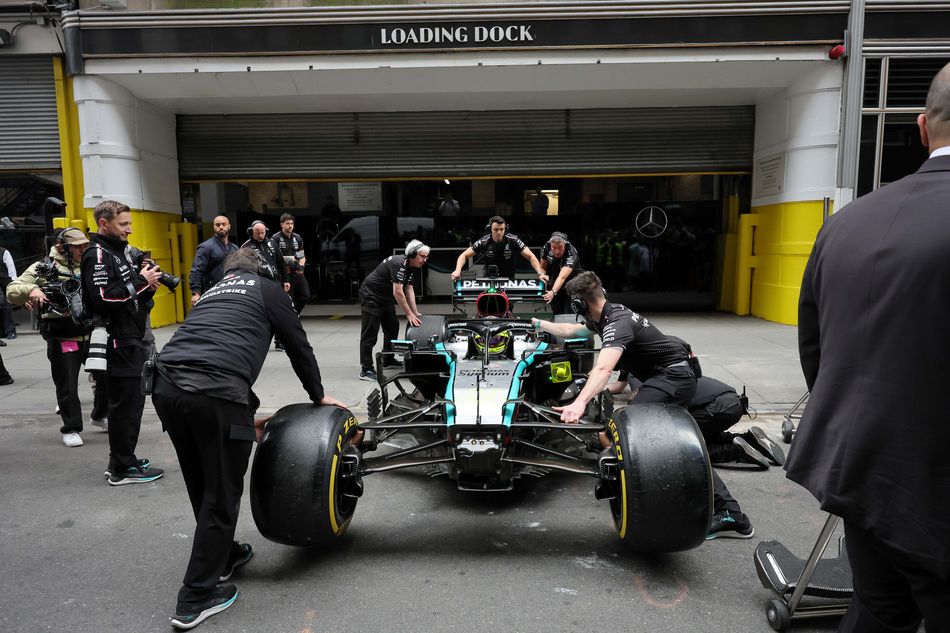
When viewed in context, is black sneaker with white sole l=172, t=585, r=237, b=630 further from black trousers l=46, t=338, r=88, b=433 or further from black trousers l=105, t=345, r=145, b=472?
black trousers l=46, t=338, r=88, b=433

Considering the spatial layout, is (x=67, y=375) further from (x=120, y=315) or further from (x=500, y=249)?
(x=500, y=249)

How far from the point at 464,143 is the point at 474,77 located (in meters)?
1.87

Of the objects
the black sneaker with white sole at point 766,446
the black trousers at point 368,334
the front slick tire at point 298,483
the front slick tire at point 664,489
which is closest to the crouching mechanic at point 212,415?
the front slick tire at point 298,483

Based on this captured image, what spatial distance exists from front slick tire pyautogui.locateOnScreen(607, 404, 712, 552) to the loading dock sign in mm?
9139

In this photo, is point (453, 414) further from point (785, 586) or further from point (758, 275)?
point (758, 275)

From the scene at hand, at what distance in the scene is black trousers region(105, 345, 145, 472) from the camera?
14.3 ft

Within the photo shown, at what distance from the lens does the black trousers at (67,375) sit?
525 cm

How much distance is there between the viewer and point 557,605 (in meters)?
2.90

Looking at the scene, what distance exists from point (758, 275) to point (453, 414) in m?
9.91

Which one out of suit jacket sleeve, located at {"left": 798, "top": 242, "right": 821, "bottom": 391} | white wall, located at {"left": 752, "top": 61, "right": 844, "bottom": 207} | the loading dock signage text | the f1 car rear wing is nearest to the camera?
suit jacket sleeve, located at {"left": 798, "top": 242, "right": 821, "bottom": 391}

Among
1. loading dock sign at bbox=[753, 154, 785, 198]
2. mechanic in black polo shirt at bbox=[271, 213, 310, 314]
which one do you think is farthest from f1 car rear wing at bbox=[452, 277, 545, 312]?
loading dock sign at bbox=[753, 154, 785, 198]

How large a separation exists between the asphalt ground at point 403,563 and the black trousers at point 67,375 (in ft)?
1.32

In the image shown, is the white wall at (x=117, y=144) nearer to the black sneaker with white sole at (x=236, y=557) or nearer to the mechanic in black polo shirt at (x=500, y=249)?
the mechanic in black polo shirt at (x=500, y=249)

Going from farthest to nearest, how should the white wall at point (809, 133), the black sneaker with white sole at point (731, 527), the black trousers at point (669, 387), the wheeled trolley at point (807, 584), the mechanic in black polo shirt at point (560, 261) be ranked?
the white wall at point (809, 133) → the mechanic in black polo shirt at point (560, 261) → the black trousers at point (669, 387) → the black sneaker with white sole at point (731, 527) → the wheeled trolley at point (807, 584)
